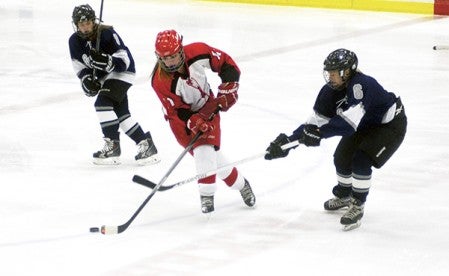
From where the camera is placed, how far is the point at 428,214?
166 inches

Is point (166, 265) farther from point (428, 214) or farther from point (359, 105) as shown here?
point (428, 214)

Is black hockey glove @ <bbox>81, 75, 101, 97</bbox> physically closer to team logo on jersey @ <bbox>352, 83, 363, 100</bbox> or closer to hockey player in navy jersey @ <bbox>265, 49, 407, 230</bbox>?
hockey player in navy jersey @ <bbox>265, 49, 407, 230</bbox>

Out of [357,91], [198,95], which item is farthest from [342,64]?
[198,95]

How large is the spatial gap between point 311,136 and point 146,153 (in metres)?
1.44

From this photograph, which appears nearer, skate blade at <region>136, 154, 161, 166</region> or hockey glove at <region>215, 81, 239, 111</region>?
hockey glove at <region>215, 81, 239, 111</region>

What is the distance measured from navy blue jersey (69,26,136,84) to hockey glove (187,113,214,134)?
1133mm

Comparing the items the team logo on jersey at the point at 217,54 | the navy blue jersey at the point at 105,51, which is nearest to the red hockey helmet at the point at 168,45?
the team logo on jersey at the point at 217,54

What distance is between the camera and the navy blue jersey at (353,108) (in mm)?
3775

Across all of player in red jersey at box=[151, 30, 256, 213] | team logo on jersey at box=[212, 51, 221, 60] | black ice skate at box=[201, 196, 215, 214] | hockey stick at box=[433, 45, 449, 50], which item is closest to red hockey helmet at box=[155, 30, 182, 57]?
player in red jersey at box=[151, 30, 256, 213]

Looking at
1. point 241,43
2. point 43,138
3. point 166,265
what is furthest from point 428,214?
point 241,43

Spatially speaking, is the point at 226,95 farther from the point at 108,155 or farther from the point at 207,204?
the point at 108,155

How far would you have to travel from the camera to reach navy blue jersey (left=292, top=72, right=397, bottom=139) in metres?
3.78

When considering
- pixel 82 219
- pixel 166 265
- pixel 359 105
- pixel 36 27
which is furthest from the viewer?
pixel 36 27

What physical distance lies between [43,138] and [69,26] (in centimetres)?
455
